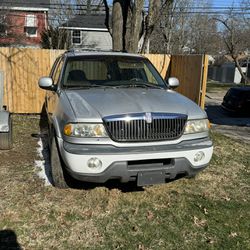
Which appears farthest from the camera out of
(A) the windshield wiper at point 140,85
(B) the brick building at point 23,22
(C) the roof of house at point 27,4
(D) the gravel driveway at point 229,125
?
(C) the roof of house at point 27,4

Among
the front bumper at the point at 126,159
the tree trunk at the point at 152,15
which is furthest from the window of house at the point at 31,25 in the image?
the front bumper at the point at 126,159

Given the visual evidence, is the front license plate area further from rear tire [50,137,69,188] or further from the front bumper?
rear tire [50,137,69,188]

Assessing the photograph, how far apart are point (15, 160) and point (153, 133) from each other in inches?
113

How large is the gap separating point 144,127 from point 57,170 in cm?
128

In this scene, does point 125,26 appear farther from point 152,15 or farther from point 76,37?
point 76,37

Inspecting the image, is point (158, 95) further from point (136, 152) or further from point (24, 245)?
point (24, 245)

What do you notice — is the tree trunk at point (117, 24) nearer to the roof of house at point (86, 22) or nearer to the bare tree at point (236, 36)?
the bare tree at point (236, 36)

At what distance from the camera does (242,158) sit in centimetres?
686

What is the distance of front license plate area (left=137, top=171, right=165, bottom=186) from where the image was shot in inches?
162

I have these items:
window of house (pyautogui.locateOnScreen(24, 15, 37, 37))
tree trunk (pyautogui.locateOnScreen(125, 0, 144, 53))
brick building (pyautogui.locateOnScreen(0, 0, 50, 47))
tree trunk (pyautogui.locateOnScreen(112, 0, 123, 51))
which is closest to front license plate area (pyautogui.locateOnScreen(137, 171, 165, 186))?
tree trunk (pyautogui.locateOnScreen(125, 0, 144, 53))

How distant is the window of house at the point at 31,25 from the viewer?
31234mm

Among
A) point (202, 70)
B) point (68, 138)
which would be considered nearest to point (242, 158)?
point (202, 70)

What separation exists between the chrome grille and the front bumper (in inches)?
4.6

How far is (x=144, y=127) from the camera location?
413cm
